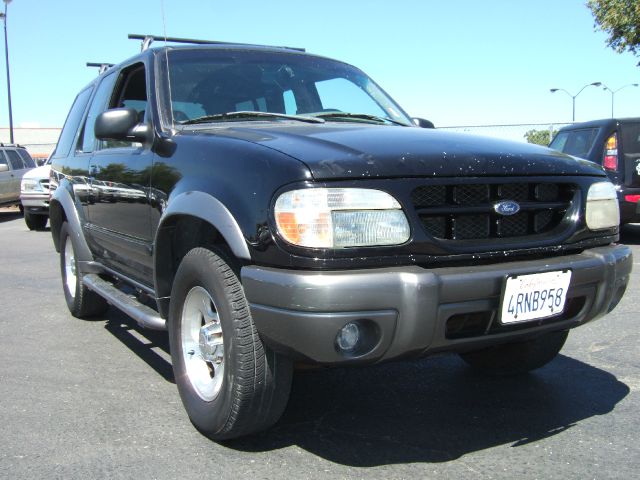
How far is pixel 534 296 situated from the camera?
2.59 metres

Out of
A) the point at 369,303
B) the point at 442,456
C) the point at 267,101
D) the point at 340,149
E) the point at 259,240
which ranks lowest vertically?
the point at 442,456

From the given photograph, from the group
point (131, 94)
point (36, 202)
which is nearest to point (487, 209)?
point (131, 94)

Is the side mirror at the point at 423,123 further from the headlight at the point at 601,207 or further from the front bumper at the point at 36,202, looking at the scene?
the front bumper at the point at 36,202

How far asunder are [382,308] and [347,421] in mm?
1071

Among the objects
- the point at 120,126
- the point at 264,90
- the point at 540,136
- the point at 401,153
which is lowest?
the point at 401,153

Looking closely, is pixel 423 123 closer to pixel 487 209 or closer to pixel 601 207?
pixel 601 207

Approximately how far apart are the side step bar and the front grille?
5.01 ft

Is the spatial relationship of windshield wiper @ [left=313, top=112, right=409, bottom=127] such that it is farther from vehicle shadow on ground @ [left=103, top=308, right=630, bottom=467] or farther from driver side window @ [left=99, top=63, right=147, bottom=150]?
vehicle shadow on ground @ [left=103, top=308, right=630, bottom=467]

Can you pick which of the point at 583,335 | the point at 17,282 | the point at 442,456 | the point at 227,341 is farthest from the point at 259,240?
the point at 17,282

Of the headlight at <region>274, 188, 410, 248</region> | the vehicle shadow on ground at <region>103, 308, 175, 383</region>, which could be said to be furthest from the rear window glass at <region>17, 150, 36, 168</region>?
the headlight at <region>274, 188, 410, 248</region>

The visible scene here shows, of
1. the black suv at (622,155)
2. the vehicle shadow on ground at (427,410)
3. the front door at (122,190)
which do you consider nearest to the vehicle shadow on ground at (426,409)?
the vehicle shadow on ground at (427,410)

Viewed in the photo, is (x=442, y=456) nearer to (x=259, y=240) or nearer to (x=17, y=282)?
(x=259, y=240)

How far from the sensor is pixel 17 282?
7.26 metres

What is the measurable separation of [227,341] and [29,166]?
654 inches
